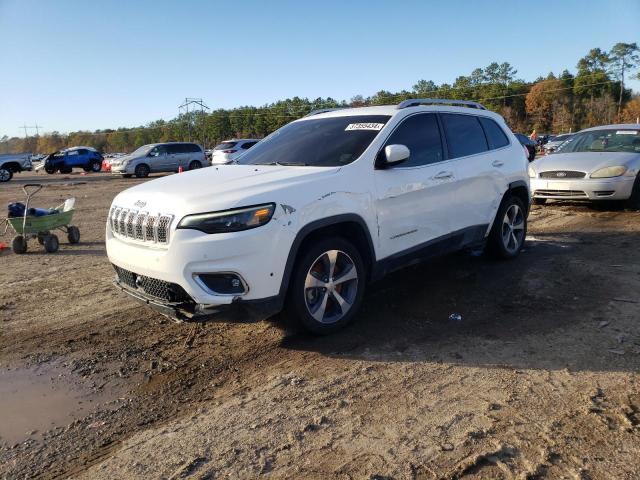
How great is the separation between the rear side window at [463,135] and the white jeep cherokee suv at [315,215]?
0.06 ft

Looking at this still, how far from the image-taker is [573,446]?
8.81ft

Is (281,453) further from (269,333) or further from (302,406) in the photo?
(269,333)

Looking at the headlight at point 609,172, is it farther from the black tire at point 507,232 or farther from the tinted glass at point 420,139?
the tinted glass at point 420,139

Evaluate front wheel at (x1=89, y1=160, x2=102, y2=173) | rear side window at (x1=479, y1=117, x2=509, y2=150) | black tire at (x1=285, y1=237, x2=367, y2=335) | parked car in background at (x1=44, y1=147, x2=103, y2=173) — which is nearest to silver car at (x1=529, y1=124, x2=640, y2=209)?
rear side window at (x1=479, y1=117, x2=509, y2=150)

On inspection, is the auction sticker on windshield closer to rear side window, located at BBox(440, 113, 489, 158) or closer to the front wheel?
rear side window, located at BBox(440, 113, 489, 158)

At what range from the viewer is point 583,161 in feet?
31.9

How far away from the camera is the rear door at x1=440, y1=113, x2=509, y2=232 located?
5359 mm

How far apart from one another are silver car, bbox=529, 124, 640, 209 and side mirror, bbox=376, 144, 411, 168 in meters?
6.46

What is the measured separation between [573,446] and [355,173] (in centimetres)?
248

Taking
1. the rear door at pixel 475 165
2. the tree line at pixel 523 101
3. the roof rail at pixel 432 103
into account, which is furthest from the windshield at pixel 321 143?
the tree line at pixel 523 101

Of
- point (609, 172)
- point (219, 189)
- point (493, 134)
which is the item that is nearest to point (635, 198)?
point (609, 172)

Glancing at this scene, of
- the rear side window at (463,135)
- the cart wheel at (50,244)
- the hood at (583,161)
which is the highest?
the rear side window at (463,135)

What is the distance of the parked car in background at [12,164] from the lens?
27.5 meters

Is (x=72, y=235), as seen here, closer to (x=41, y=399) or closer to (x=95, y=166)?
(x=41, y=399)
